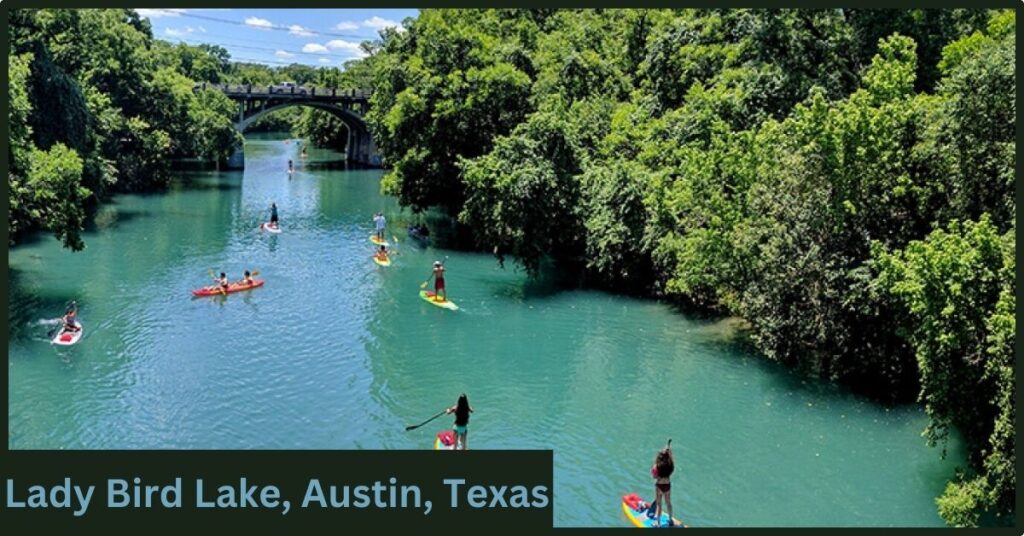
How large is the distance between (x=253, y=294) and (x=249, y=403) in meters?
12.6

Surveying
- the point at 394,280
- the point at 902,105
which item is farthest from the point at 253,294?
the point at 902,105

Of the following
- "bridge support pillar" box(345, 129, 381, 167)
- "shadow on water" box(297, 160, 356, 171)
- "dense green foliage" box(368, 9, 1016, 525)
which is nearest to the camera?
"dense green foliage" box(368, 9, 1016, 525)

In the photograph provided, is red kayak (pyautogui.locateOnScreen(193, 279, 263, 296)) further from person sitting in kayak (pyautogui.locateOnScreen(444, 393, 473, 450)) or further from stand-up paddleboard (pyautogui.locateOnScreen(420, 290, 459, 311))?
person sitting in kayak (pyautogui.locateOnScreen(444, 393, 473, 450))

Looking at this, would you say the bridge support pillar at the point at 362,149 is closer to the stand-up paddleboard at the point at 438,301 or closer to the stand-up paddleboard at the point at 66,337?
the stand-up paddleboard at the point at 438,301

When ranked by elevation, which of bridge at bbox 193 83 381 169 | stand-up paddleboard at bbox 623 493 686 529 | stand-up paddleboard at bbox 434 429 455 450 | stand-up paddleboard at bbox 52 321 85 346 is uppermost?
bridge at bbox 193 83 381 169

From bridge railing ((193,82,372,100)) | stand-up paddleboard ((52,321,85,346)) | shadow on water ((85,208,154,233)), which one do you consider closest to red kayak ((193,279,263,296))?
stand-up paddleboard ((52,321,85,346))

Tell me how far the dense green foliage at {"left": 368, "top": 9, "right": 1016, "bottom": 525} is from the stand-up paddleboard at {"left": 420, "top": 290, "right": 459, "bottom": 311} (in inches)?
165

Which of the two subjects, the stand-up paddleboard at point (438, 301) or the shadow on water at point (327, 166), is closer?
the stand-up paddleboard at point (438, 301)

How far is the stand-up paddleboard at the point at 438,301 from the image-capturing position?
3433 cm

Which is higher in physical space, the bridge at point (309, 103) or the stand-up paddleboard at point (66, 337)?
the bridge at point (309, 103)

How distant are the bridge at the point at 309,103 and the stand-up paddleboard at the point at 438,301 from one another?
2332 inches

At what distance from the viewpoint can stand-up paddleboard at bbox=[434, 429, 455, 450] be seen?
21.3m

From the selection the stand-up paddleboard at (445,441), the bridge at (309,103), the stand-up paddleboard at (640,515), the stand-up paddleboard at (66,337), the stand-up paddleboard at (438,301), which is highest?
the bridge at (309,103)

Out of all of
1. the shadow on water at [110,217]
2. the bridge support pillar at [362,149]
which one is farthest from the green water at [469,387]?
the bridge support pillar at [362,149]
